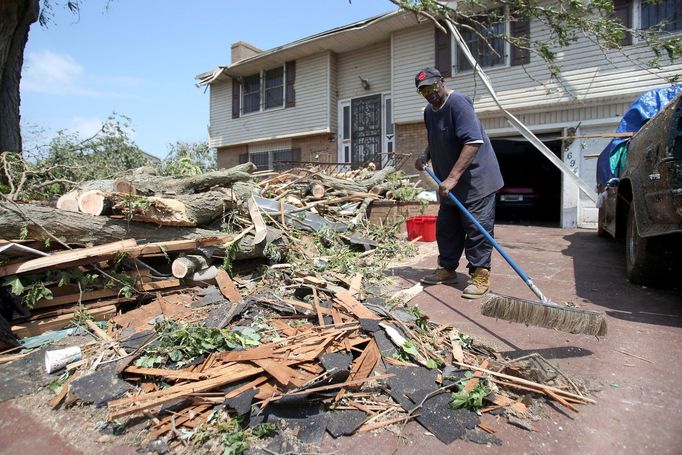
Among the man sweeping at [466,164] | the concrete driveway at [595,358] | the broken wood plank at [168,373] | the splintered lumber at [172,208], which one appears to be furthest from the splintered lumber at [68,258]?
the man sweeping at [466,164]

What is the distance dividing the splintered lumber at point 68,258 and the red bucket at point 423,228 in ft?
15.1

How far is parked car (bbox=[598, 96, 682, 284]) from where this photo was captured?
9.93ft

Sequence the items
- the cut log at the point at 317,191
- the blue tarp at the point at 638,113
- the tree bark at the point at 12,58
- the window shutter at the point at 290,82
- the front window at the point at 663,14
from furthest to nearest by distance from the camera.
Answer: the window shutter at the point at 290,82 → the front window at the point at 663,14 → the cut log at the point at 317,191 → the tree bark at the point at 12,58 → the blue tarp at the point at 638,113

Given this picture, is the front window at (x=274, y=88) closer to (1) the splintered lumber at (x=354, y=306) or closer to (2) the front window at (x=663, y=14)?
(2) the front window at (x=663, y=14)

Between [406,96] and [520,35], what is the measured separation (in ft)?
11.1

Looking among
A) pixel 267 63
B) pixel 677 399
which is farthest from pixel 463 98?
pixel 267 63

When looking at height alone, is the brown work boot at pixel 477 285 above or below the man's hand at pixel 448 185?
below

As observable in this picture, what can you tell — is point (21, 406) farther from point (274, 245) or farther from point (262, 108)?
point (262, 108)

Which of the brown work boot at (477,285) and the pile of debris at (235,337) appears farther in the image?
the brown work boot at (477,285)

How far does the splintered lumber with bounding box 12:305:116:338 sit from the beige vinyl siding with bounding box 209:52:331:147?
11555 millimetres

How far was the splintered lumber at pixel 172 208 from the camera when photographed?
372cm

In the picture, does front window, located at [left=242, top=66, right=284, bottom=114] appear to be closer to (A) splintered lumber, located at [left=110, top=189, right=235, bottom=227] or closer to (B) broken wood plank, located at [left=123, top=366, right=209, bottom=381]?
(A) splintered lumber, located at [left=110, top=189, right=235, bottom=227]

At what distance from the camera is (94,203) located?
12.3 feet

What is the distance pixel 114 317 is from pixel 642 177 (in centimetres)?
486
